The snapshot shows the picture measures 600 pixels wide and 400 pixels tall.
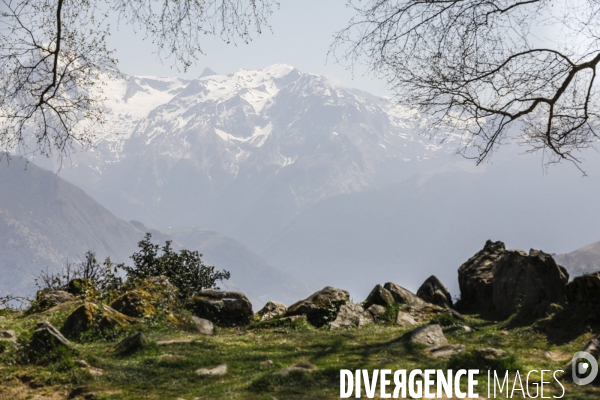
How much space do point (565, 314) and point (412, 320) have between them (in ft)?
21.6

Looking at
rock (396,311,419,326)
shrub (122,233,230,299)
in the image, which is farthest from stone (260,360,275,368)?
Result: shrub (122,233,230,299)

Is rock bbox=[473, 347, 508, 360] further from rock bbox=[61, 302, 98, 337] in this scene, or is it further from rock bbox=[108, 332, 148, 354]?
rock bbox=[61, 302, 98, 337]

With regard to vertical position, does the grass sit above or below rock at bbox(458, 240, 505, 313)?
below

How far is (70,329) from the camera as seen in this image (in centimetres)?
1644

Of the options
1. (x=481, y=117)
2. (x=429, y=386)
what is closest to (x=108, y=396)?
(x=429, y=386)

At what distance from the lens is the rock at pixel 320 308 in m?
21.8

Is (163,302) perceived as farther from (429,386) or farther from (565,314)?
(565,314)

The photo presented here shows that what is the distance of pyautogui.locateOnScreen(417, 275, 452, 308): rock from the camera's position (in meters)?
27.8

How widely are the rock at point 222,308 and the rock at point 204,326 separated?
1690 mm

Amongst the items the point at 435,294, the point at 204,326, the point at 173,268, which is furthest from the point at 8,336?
the point at 435,294

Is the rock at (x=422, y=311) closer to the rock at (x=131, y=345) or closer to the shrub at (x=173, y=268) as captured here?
the shrub at (x=173, y=268)

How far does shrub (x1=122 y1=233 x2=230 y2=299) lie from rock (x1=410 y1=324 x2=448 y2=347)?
12.8 meters

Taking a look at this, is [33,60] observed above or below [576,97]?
above

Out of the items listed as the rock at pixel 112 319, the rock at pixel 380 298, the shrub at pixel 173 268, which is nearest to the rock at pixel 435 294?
the rock at pixel 380 298
